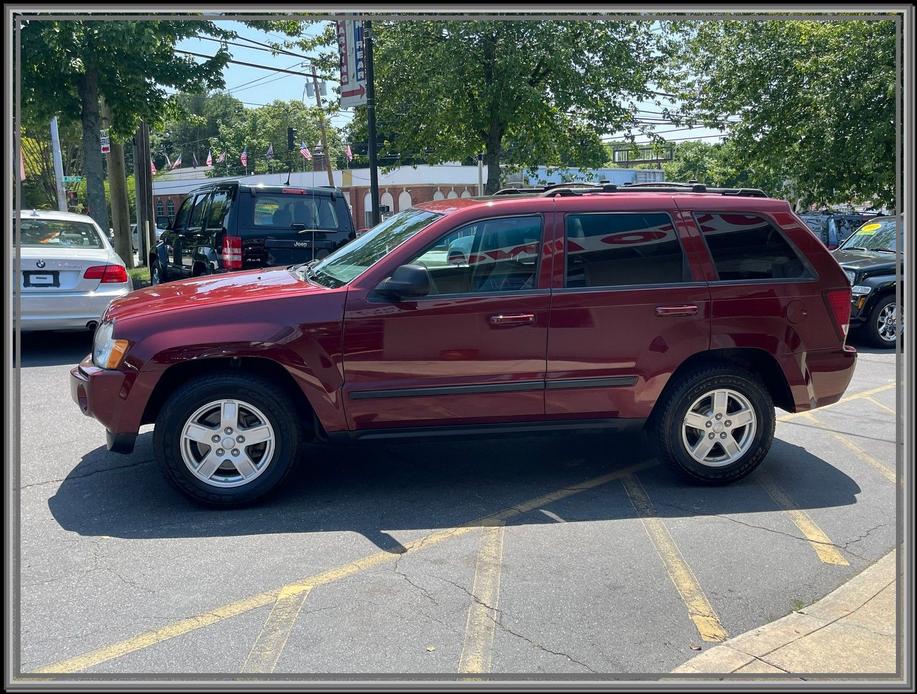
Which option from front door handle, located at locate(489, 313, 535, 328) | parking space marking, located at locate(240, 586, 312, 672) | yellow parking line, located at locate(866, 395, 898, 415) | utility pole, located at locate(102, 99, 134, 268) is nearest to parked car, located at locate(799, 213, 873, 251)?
yellow parking line, located at locate(866, 395, 898, 415)

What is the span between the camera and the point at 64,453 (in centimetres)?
635

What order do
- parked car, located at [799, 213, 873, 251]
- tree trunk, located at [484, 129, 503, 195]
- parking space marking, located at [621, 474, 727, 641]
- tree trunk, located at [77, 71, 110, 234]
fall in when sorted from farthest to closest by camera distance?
parked car, located at [799, 213, 873, 251], tree trunk, located at [484, 129, 503, 195], tree trunk, located at [77, 71, 110, 234], parking space marking, located at [621, 474, 727, 641]

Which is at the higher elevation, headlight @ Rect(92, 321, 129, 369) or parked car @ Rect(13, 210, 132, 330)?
parked car @ Rect(13, 210, 132, 330)

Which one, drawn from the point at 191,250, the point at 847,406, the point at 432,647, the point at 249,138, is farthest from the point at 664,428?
the point at 249,138

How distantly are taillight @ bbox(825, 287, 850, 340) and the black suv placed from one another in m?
6.69

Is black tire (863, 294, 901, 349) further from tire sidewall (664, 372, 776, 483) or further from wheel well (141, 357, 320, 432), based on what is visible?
wheel well (141, 357, 320, 432)

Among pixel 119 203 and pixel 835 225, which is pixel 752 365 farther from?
pixel 835 225

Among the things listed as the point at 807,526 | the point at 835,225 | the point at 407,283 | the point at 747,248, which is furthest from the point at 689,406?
the point at 835,225

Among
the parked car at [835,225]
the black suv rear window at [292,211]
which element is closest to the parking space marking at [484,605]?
the black suv rear window at [292,211]

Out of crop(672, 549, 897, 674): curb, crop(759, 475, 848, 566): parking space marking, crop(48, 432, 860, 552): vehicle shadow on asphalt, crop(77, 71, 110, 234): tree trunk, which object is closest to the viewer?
crop(672, 549, 897, 674): curb

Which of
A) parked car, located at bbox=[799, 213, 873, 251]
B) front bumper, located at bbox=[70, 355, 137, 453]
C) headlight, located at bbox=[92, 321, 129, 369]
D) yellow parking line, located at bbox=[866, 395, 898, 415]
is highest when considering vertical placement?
parked car, located at bbox=[799, 213, 873, 251]

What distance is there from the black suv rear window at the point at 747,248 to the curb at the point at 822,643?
2288 mm

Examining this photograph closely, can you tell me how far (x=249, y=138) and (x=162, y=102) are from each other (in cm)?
5618

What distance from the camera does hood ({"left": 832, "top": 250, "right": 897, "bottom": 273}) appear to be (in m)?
12.1
